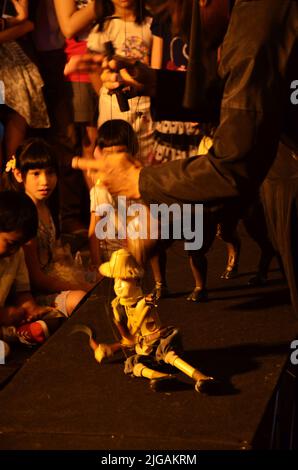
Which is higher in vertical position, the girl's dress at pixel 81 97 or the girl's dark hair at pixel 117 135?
the girl's dark hair at pixel 117 135

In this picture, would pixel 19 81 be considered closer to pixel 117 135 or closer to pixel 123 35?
pixel 123 35

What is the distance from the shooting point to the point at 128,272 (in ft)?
A: 8.27

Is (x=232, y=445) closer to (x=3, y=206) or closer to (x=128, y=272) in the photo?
(x=128, y=272)

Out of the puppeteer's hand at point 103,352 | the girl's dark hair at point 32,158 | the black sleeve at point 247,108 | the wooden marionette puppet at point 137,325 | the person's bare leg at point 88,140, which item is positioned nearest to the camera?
the black sleeve at point 247,108

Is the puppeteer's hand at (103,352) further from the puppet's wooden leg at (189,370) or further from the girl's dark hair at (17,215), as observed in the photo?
the girl's dark hair at (17,215)

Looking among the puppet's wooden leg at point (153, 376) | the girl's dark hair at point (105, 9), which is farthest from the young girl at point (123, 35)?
the puppet's wooden leg at point (153, 376)

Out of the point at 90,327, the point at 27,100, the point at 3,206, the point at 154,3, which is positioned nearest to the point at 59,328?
the point at 90,327

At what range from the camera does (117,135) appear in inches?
132

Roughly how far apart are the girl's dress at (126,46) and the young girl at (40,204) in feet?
1.20

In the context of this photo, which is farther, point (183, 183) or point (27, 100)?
point (27, 100)

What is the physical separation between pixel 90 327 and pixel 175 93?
82 centimetres

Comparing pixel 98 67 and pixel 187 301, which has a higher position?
pixel 98 67

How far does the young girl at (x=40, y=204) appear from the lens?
3406 mm

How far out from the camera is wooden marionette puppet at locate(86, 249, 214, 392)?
2496 millimetres
